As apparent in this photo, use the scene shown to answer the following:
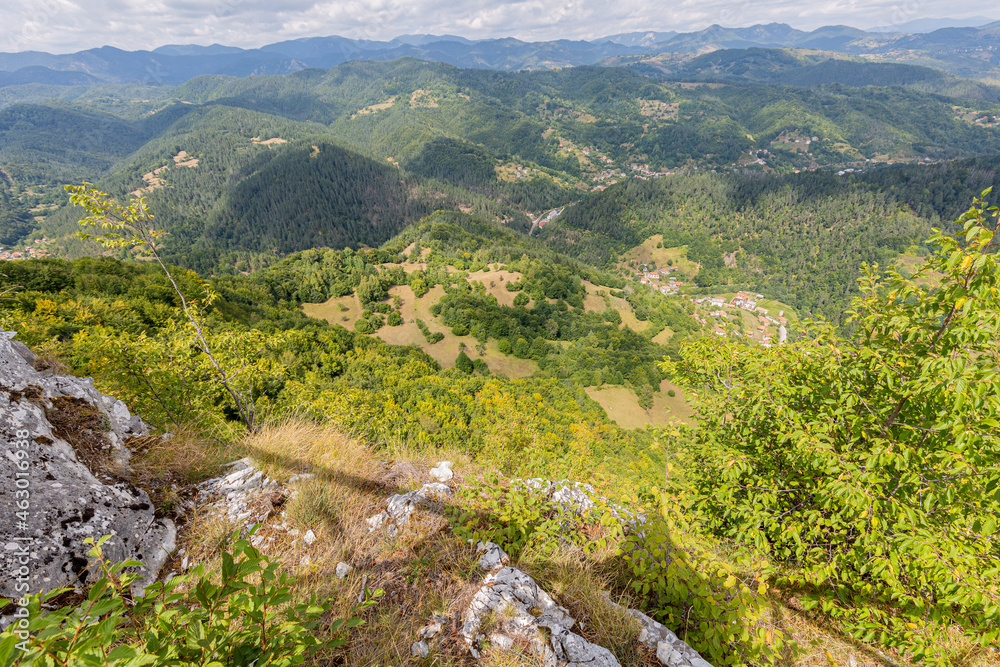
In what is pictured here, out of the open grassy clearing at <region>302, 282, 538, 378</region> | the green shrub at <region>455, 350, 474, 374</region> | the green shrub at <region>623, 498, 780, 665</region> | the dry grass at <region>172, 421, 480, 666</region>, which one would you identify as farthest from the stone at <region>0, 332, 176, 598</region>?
the open grassy clearing at <region>302, 282, 538, 378</region>

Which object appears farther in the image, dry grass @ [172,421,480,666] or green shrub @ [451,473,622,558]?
green shrub @ [451,473,622,558]

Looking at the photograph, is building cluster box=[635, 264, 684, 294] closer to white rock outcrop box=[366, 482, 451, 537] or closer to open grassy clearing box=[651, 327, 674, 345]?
open grassy clearing box=[651, 327, 674, 345]

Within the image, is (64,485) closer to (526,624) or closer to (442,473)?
(442,473)

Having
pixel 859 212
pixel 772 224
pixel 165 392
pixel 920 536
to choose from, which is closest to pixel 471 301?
pixel 165 392

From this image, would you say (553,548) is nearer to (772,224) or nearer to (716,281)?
(716,281)

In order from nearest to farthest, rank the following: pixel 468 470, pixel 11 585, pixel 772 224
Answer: pixel 11 585 → pixel 468 470 → pixel 772 224

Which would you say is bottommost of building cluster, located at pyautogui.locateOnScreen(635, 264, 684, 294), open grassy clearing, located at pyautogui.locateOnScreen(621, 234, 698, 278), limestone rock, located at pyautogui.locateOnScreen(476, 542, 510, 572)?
building cluster, located at pyautogui.locateOnScreen(635, 264, 684, 294)
